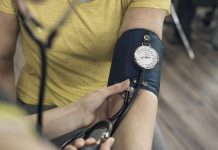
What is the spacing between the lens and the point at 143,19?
3.20ft

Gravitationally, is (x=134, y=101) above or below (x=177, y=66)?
above

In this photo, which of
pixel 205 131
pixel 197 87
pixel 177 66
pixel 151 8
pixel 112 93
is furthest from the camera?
pixel 177 66

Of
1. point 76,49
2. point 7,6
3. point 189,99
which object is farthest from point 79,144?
point 189,99

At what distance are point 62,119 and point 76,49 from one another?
0.21 m

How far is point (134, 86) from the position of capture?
0.90m

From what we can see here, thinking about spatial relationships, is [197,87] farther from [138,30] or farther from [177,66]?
[138,30]

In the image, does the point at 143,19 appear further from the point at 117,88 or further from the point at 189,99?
the point at 189,99

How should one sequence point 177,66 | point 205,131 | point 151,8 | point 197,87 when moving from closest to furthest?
1. point 151,8
2. point 205,131
3. point 197,87
4. point 177,66

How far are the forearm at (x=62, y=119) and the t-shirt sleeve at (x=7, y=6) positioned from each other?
0.30m

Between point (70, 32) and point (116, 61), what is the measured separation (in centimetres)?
17

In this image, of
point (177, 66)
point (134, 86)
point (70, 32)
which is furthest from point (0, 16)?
point (177, 66)

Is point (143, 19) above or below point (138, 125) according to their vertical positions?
above

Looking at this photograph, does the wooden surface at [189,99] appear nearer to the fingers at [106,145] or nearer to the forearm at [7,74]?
the forearm at [7,74]

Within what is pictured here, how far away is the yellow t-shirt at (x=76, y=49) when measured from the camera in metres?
1.01
